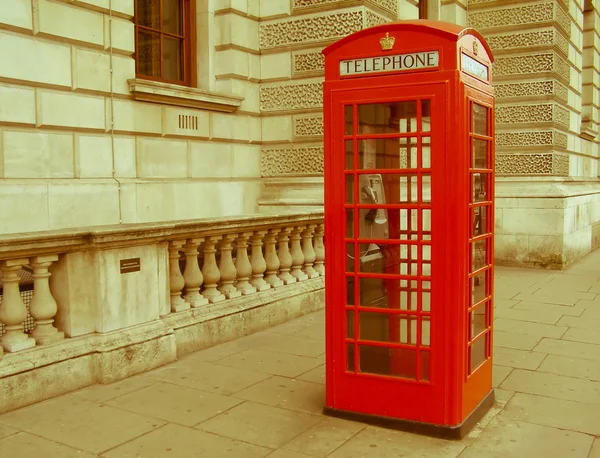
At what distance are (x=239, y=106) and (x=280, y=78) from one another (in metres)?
0.77

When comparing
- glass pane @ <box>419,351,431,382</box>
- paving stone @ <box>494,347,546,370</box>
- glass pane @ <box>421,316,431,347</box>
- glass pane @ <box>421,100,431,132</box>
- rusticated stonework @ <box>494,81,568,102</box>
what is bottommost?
paving stone @ <box>494,347,546,370</box>

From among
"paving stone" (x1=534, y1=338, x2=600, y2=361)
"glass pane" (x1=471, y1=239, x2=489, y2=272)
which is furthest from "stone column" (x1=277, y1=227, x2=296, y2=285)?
"glass pane" (x1=471, y1=239, x2=489, y2=272)

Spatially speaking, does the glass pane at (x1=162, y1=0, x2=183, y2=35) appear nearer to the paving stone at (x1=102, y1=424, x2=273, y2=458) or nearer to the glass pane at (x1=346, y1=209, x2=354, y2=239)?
the glass pane at (x1=346, y1=209, x2=354, y2=239)

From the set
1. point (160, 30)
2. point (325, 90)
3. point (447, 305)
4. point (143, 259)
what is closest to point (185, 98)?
point (160, 30)

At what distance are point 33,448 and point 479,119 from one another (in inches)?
128

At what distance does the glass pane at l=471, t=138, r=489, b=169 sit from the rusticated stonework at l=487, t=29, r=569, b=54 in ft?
28.0

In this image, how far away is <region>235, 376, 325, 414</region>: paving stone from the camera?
4496 millimetres

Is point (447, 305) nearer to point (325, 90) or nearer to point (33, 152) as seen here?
point (325, 90)

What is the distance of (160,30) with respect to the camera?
351 inches

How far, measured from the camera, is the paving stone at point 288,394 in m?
4.50

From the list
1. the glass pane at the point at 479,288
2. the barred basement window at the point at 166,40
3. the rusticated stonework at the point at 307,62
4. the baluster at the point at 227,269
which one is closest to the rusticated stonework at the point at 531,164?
the rusticated stonework at the point at 307,62

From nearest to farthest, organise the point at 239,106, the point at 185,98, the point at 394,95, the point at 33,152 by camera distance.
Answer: the point at 394,95, the point at 33,152, the point at 185,98, the point at 239,106

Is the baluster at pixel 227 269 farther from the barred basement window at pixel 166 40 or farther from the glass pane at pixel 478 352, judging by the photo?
the barred basement window at pixel 166 40

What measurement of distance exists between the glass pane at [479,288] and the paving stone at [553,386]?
3.39 ft
